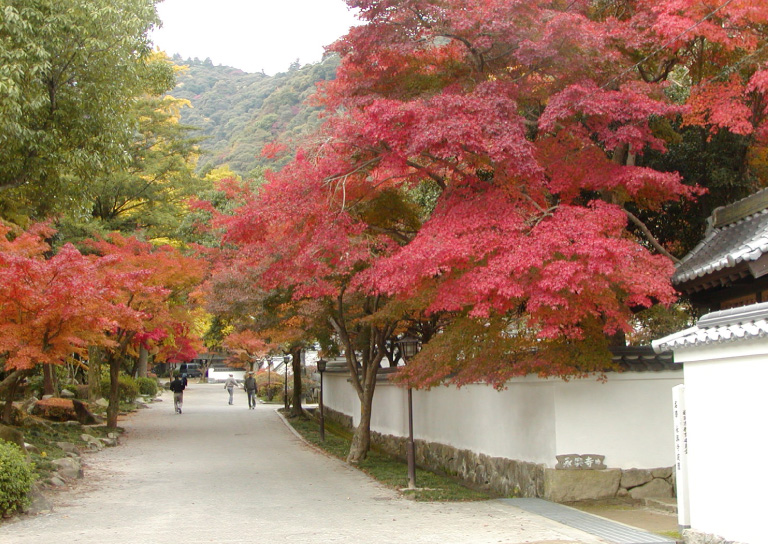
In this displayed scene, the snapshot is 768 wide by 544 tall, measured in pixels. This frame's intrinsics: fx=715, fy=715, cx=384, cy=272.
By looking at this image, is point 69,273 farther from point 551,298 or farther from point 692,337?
point 692,337

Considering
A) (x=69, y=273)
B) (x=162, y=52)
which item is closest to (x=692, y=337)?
(x=69, y=273)

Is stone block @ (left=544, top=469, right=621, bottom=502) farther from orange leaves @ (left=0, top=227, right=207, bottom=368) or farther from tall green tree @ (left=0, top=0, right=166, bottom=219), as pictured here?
tall green tree @ (left=0, top=0, right=166, bottom=219)

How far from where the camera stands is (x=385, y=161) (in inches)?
467

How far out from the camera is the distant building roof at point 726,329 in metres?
7.05

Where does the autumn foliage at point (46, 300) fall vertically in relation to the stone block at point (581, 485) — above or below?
above

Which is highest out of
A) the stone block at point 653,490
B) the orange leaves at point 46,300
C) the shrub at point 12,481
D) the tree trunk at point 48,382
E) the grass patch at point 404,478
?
the orange leaves at point 46,300

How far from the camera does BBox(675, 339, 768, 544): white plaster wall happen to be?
23.4 ft

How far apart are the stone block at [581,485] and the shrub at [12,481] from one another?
26.5ft

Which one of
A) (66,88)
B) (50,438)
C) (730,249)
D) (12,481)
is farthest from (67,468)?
(730,249)

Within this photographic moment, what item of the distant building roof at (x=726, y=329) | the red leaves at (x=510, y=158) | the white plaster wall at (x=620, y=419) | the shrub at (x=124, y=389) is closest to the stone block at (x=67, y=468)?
the red leaves at (x=510, y=158)

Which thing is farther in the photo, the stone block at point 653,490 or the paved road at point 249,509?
the stone block at point 653,490

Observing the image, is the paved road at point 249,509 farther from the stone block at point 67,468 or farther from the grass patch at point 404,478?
the grass patch at point 404,478

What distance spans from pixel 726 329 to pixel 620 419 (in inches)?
196

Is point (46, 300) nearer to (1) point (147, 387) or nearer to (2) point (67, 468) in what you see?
(2) point (67, 468)
